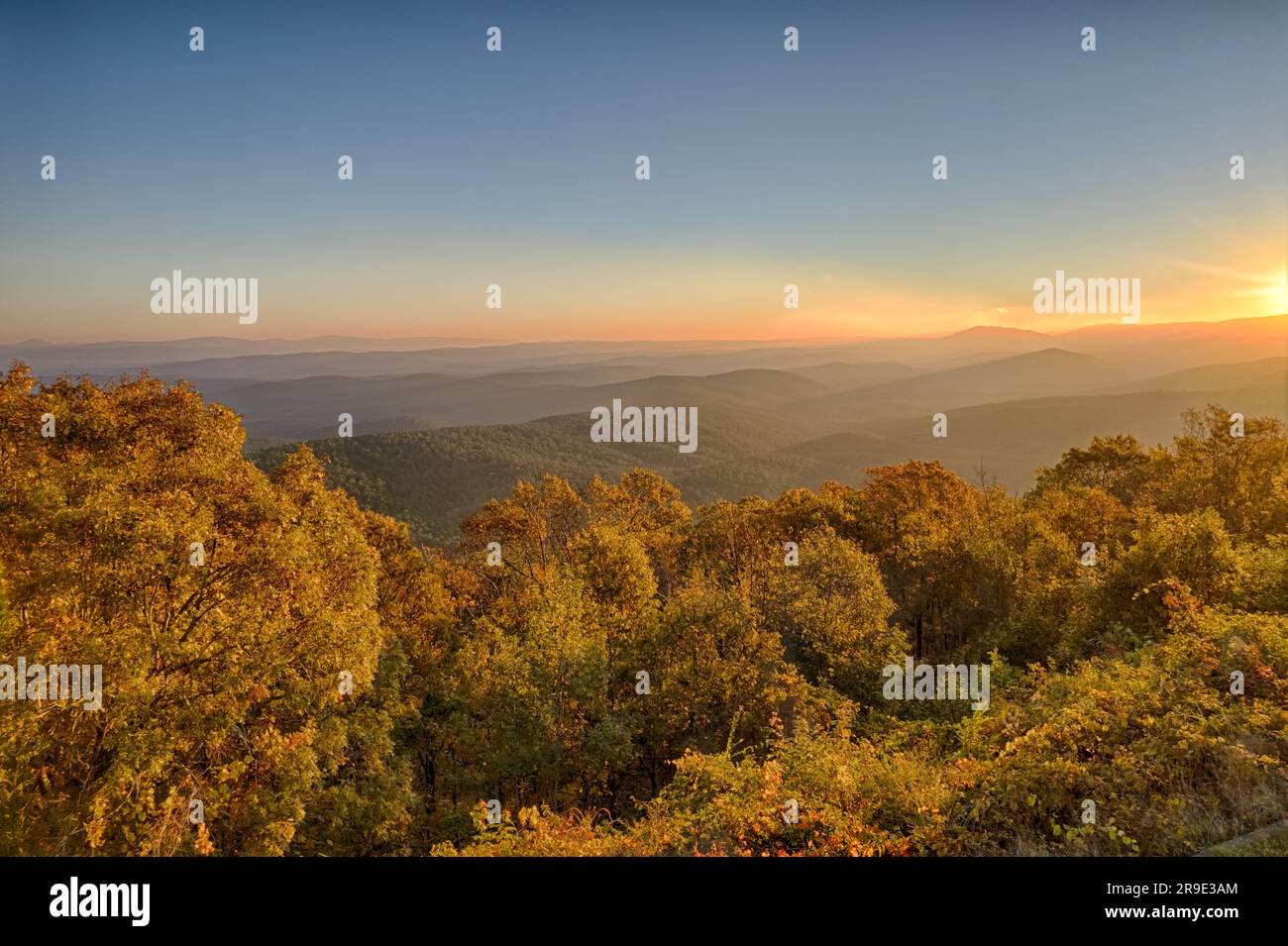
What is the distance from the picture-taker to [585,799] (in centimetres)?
1351

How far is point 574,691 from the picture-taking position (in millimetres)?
12656

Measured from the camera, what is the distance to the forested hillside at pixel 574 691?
6281 millimetres

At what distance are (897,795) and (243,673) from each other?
8285 mm

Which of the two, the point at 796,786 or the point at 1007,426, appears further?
the point at 1007,426

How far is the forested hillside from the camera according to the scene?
247 inches

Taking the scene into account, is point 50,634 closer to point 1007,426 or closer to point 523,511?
point 523,511

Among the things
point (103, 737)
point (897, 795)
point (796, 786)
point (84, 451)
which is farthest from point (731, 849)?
point (84, 451)

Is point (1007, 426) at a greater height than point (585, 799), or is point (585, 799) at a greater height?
point (1007, 426)

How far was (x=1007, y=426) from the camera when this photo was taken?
190m
